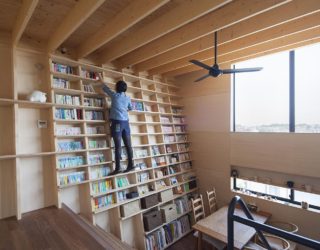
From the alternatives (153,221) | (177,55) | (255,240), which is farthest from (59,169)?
(255,240)

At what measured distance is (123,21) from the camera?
94.9 inches

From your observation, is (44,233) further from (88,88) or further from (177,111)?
(177,111)

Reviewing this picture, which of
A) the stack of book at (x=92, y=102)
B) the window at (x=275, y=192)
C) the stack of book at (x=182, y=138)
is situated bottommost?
the window at (x=275, y=192)

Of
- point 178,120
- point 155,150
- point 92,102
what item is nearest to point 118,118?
point 92,102

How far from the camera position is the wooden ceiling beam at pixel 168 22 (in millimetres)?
2135

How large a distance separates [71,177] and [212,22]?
10.0ft

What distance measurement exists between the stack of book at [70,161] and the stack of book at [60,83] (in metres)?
1.13

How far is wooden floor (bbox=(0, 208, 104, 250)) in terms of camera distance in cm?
202

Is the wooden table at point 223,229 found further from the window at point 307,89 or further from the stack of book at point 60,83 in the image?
the stack of book at point 60,83

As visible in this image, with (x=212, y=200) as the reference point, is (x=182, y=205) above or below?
below

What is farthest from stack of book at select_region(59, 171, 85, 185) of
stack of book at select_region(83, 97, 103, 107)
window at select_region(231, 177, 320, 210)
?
window at select_region(231, 177, 320, 210)

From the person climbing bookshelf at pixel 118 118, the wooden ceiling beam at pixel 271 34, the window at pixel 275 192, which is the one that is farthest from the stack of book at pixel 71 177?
the window at pixel 275 192

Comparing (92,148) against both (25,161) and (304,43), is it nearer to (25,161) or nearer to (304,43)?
(25,161)

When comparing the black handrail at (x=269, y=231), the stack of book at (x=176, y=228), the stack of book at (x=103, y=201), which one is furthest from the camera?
the stack of book at (x=176, y=228)
